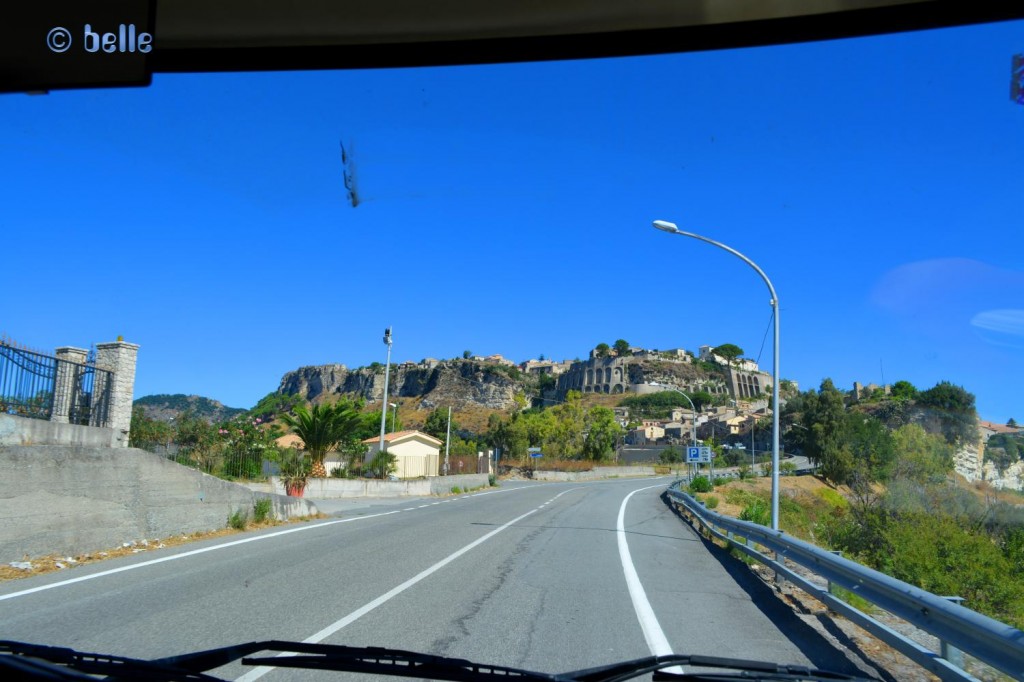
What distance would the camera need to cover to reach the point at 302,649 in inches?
135

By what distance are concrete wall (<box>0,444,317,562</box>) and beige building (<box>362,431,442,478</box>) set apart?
3438 centimetres

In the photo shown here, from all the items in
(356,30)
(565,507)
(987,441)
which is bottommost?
(565,507)

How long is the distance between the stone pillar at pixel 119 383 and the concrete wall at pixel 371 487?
48.0ft

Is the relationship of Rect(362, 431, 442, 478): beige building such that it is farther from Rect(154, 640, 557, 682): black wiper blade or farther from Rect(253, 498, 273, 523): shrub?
Rect(154, 640, 557, 682): black wiper blade

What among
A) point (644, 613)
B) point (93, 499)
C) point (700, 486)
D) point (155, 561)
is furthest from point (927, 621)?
point (700, 486)

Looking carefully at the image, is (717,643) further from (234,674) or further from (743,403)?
(743,403)

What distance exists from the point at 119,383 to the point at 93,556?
322 cm

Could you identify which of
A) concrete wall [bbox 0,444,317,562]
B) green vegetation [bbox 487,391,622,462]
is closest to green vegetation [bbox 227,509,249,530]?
concrete wall [bbox 0,444,317,562]

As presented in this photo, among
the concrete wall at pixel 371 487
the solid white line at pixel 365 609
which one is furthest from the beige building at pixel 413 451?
the solid white line at pixel 365 609

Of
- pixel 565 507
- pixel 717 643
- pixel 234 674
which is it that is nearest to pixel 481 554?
pixel 717 643

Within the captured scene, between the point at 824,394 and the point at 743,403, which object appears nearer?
the point at 824,394

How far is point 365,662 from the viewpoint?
11.1 ft

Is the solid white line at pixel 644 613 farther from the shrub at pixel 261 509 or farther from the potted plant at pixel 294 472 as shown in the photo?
the potted plant at pixel 294 472

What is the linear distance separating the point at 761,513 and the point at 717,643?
1624cm
